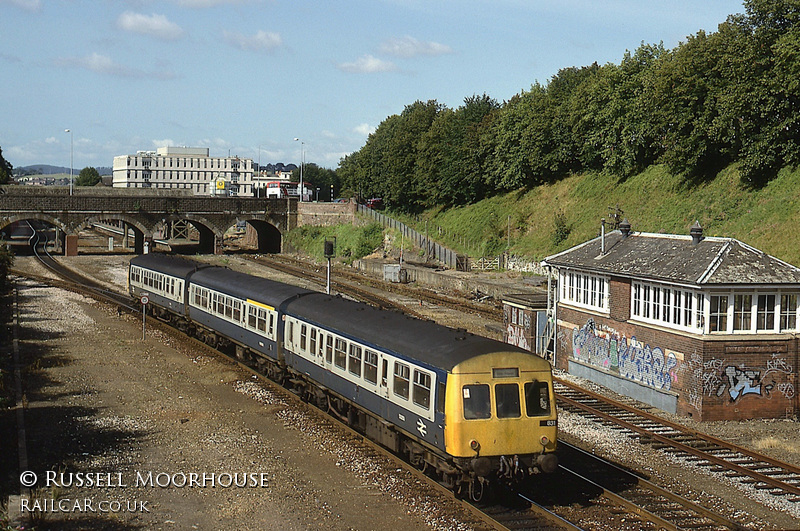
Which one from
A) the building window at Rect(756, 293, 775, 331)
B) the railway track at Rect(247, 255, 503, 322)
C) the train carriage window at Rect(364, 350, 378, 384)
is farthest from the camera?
the railway track at Rect(247, 255, 503, 322)

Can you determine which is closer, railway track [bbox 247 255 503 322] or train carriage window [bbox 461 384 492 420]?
train carriage window [bbox 461 384 492 420]

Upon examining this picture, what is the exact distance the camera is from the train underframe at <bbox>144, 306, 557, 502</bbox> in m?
14.6

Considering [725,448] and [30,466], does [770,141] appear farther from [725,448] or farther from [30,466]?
[30,466]

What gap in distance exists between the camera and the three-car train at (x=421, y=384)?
48.0 ft

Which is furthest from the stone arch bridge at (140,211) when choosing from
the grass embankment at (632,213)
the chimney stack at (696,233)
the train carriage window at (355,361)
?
the train carriage window at (355,361)

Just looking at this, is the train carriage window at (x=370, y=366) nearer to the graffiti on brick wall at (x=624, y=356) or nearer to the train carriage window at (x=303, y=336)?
the train carriage window at (x=303, y=336)

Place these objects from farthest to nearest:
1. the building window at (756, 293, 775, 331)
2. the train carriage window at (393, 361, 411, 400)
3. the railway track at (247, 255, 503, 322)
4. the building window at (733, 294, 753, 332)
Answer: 1. the railway track at (247, 255, 503, 322)
2. the building window at (756, 293, 775, 331)
3. the building window at (733, 294, 753, 332)
4. the train carriage window at (393, 361, 411, 400)

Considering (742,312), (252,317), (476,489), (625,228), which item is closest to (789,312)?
(742,312)

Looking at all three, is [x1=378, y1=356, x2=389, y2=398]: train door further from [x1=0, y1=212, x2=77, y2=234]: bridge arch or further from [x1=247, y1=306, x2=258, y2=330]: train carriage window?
[x1=0, y1=212, x2=77, y2=234]: bridge arch

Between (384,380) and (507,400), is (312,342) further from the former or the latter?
(507,400)

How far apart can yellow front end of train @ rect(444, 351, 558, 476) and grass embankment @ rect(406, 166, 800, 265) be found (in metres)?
28.1

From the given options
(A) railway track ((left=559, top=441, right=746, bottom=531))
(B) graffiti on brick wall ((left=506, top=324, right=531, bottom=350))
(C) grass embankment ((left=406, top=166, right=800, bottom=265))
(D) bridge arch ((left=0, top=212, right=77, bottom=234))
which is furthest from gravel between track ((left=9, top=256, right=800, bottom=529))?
(D) bridge arch ((left=0, top=212, right=77, bottom=234))

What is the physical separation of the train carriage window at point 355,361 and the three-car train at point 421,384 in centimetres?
2

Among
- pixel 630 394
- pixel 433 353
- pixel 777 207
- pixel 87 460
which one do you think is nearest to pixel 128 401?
pixel 87 460
